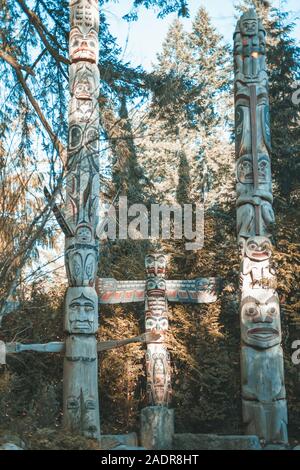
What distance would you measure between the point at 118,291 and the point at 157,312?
0.69 meters

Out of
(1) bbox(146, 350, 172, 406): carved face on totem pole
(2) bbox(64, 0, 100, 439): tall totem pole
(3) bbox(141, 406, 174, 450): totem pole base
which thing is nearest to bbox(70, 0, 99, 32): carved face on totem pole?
(2) bbox(64, 0, 100, 439): tall totem pole

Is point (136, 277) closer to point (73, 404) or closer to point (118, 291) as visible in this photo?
point (118, 291)

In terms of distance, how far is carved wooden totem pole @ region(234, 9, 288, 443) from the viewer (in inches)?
337

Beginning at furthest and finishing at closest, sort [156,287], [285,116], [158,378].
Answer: [285,116]
[156,287]
[158,378]

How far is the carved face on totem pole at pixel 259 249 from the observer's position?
9.16 m

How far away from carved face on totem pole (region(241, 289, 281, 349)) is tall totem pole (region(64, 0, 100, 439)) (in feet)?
6.72

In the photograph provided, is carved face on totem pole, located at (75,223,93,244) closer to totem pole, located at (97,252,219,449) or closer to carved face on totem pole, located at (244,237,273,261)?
totem pole, located at (97,252,219,449)

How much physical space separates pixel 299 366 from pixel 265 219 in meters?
2.38

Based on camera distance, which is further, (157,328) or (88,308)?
(157,328)

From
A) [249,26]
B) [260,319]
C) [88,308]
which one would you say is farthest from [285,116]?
[88,308]

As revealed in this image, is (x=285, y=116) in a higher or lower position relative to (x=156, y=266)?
higher

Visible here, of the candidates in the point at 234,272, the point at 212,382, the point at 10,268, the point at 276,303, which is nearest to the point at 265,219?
the point at 276,303

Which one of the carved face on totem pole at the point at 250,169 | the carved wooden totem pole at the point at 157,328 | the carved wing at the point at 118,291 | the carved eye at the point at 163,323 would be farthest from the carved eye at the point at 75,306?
the carved face on totem pole at the point at 250,169

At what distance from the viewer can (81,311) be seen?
8219mm
